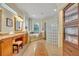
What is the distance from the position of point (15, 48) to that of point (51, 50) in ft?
3.79

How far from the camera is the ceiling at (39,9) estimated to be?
2476 millimetres

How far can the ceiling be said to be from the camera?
8.12 ft

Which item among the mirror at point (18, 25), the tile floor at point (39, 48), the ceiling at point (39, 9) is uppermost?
the ceiling at point (39, 9)

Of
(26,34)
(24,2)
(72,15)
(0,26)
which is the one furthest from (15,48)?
(72,15)

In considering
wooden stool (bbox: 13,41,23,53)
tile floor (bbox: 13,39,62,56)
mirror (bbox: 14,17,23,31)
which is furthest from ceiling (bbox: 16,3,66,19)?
wooden stool (bbox: 13,41,23,53)

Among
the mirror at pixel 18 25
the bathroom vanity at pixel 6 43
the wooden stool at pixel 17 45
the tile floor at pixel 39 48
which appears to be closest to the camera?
the bathroom vanity at pixel 6 43

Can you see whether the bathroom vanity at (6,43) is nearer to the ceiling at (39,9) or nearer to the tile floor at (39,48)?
the tile floor at (39,48)

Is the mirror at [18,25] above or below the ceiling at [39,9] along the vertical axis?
below

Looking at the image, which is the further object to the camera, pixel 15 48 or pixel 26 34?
pixel 15 48

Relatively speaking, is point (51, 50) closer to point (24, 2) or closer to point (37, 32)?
point (37, 32)

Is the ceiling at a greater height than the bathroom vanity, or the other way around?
the ceiling

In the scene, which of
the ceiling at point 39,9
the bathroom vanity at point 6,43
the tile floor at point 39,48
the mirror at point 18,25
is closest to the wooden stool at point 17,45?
the bathroom vanity at point 6,43

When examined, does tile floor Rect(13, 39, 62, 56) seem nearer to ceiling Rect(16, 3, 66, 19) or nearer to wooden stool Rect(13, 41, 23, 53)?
wooden stool Rect(13, 41, 23, 53)

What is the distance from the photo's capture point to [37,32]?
2.77 m
